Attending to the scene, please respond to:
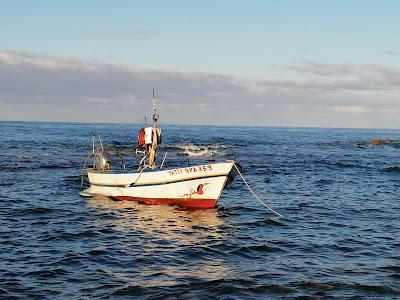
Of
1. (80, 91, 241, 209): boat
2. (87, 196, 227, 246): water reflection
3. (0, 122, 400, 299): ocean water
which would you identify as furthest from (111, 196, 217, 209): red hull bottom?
(0, 122, 400, 299): ocean water

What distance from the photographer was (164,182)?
75.9 feet

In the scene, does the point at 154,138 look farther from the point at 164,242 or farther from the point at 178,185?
the point at 164,242

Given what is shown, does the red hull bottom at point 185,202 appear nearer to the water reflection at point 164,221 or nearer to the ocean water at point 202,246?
the water reflection at point 164,221

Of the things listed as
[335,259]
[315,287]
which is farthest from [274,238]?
[315,287]

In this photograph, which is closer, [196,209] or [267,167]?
[196,209]

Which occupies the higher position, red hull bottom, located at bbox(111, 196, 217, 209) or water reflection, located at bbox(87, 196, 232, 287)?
red hull bottom, located at bbox(111, 196, 217, 209)

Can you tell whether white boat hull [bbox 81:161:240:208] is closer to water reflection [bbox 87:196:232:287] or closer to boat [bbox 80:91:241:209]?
boat [bbox 80:91:241:209]

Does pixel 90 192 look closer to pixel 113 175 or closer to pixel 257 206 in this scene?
pixel 113 175

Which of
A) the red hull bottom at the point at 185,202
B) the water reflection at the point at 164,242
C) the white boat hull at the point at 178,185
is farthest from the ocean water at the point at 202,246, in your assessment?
the white boat hull at the point at 178,185

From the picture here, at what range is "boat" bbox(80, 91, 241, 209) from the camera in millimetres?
22203

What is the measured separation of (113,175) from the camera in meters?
24.7

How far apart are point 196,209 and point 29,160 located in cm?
2664

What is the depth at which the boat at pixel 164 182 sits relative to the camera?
72.8ft

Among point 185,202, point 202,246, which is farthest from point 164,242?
point 185,202
